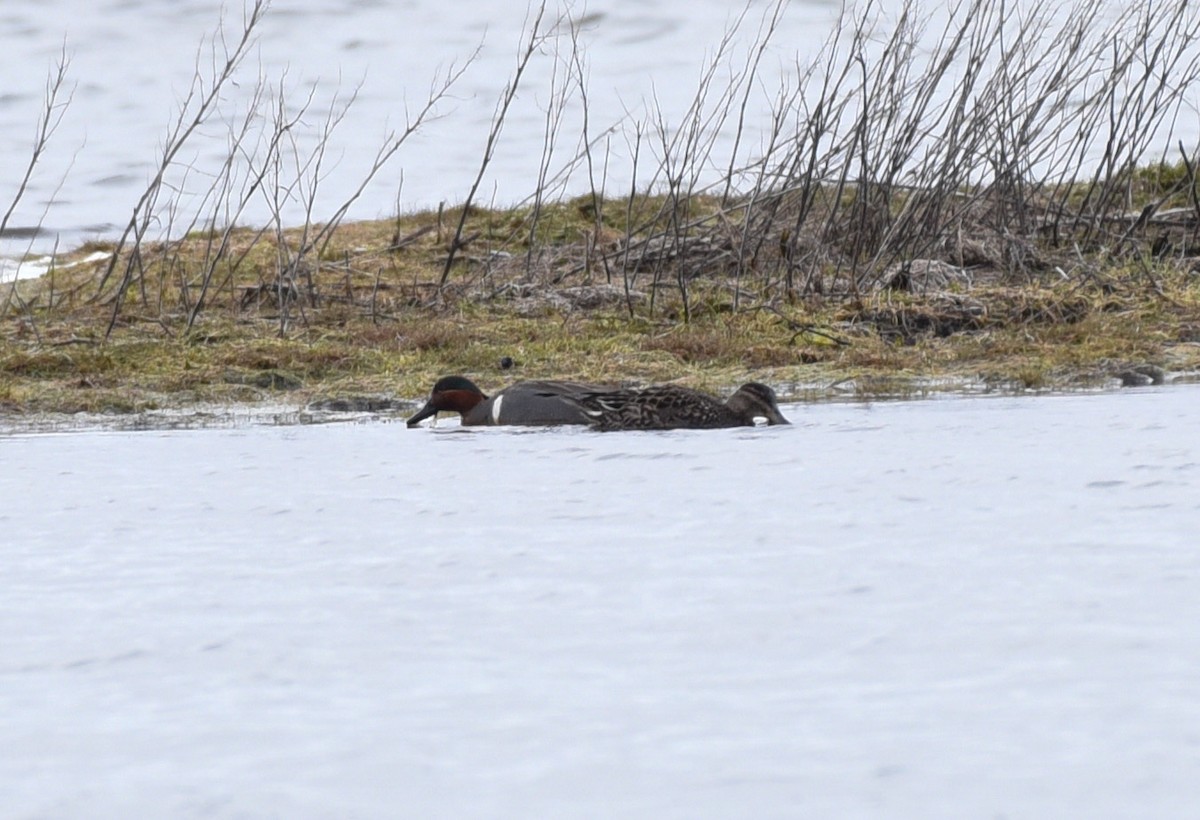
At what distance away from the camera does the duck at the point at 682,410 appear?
7.42 metres

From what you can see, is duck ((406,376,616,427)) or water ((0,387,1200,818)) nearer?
water ((0,387,1200,818))

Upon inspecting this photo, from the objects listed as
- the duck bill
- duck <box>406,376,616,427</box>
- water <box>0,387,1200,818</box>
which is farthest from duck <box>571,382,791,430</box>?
water <box>0,387,1200,818</box>

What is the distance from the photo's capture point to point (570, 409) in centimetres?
782

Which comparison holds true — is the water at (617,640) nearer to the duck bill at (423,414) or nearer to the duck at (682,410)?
the duck at (682,410)

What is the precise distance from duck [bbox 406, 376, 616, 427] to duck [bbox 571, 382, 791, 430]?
0.14 m

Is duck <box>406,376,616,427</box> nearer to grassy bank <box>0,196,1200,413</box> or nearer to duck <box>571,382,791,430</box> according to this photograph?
duck <box>571,382,791,430</box>

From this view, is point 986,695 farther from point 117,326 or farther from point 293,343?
point 117,326

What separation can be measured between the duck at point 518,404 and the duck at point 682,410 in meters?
0.14

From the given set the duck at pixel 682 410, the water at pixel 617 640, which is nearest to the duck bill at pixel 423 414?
the duck at pixel 682 410

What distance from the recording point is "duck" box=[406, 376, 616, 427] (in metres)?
7.84

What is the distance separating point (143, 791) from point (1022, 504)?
9.41 ft

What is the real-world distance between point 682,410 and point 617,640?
14.3ft

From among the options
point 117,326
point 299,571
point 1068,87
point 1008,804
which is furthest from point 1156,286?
point 1008,804

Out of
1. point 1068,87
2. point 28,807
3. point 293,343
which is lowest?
point 28,807
